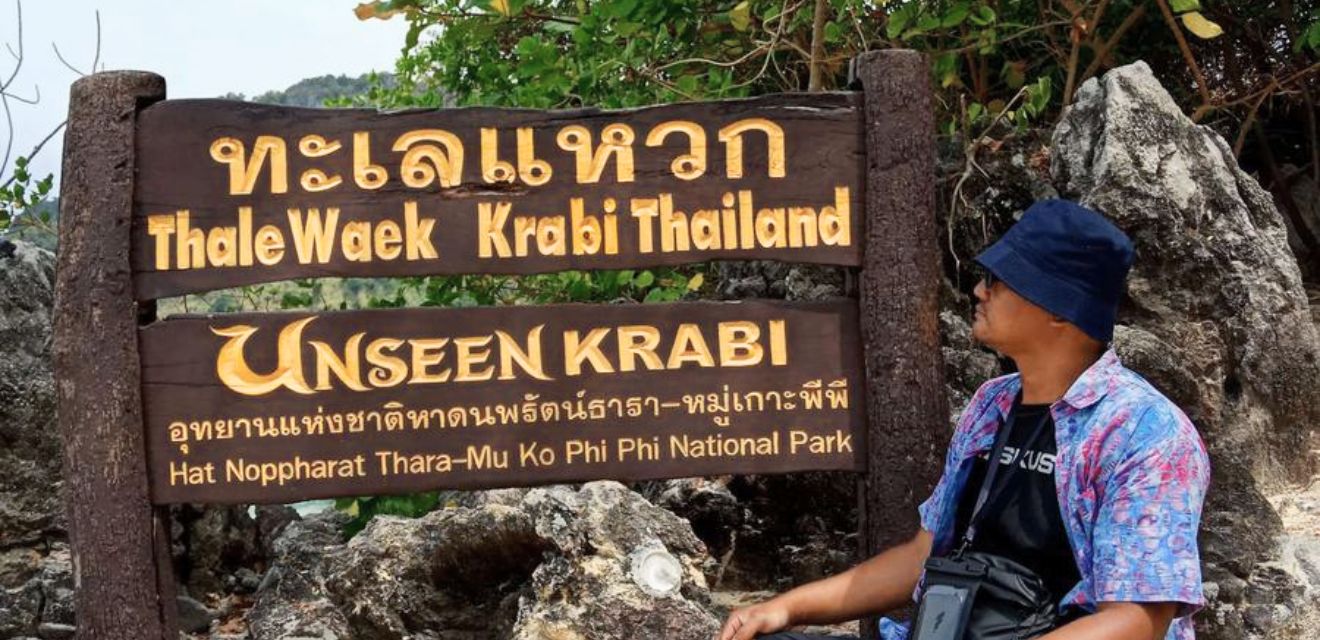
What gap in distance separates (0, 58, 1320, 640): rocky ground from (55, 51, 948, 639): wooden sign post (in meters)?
0.53

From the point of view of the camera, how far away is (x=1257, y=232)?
201 inches

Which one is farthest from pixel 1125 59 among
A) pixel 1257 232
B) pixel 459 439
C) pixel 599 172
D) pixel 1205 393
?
pixel 459 439

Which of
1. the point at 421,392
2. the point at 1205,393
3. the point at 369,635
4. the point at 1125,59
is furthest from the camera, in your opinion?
the point at 1125,59

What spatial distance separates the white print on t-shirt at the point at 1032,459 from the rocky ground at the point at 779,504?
1.31m

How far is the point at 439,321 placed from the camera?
3674mm

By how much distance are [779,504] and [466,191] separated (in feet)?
7.95

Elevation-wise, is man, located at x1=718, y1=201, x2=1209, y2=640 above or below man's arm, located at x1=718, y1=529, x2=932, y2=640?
above

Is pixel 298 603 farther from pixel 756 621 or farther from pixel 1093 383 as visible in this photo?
pixel 1093 383

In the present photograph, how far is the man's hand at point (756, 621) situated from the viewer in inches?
119

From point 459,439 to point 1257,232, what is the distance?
3200 mm

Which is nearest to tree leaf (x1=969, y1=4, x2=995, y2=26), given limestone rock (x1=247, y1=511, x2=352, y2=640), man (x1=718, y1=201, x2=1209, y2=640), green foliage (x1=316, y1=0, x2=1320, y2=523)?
green foliage (x1=316, y1=0, x2=1320, y2=523)

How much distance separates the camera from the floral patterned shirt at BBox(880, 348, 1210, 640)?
2576mm

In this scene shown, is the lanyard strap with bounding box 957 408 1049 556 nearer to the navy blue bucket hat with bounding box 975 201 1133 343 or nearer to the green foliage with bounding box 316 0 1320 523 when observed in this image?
the navy blue bucket hat with bounding box 975 201 1133 343

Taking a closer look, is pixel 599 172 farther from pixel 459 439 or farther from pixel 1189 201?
pixel 1189 201
